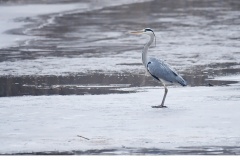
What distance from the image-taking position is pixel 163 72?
14742mm

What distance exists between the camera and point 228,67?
65.1 ft

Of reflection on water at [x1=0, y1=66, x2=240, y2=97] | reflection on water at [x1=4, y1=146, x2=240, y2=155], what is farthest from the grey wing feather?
reflection on water at [x1=4, y1=146, x2=240, y2=155]

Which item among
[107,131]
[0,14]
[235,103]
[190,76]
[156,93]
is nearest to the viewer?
[107,131]

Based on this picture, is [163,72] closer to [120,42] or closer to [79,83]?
[79,83]

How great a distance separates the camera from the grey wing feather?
14648 mm

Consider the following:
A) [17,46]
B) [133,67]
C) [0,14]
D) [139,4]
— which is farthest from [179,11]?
[133,67]

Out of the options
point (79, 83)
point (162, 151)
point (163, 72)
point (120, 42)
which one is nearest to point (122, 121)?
point (163, 72)

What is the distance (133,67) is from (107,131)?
25.2 feet

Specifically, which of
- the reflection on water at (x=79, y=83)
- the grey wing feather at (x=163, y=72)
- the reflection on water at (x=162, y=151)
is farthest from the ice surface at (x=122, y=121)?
the reflection on water at (x=79, y=83)

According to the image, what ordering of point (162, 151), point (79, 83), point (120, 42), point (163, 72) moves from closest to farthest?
point (162, 151), point (163, 72), point (79, 83), point (120, 42)

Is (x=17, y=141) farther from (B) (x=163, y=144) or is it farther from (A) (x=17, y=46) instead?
(A) (x=17, y=46)

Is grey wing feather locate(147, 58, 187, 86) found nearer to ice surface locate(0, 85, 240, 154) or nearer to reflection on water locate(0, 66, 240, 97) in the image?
ice surface locate(0, 85, 240, 154)

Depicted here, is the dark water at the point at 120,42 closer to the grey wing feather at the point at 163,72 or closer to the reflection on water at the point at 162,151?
the grey wing feather at the point at 163,72

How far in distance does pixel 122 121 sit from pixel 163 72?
1770 millimetres
